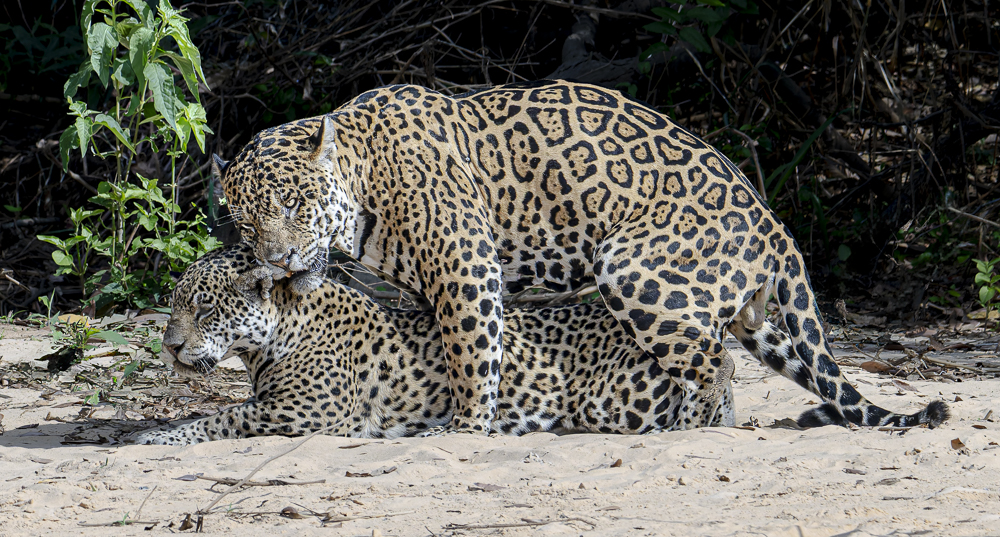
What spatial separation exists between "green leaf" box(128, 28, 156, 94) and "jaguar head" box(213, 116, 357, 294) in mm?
1717

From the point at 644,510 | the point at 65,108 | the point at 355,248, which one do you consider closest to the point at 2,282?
the point at 65,108

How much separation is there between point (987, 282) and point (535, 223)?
3928 millimetres

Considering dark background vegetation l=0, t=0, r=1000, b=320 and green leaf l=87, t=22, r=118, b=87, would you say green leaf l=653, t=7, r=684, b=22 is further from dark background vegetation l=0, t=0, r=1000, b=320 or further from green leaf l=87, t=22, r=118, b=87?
green leaf l=87, t=22, r=118, b=87

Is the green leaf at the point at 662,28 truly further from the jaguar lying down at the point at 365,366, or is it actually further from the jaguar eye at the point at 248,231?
the jaguar eye at the point at 248,231

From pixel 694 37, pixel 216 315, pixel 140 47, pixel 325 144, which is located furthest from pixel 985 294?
pixel 140 47

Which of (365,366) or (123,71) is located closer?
(365,366)

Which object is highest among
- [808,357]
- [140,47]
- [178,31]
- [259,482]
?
[178,31]

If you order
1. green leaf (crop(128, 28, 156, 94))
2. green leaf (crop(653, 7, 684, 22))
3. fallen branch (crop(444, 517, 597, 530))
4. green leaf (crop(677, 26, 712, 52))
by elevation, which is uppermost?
green leaf (crop(653, 7, 684, 22))

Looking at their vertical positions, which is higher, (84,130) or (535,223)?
(84,130)

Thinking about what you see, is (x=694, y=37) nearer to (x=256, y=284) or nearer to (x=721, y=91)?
(x=721, y=91)

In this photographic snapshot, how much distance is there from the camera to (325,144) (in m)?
5.14

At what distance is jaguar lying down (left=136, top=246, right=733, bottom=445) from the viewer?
5164mm

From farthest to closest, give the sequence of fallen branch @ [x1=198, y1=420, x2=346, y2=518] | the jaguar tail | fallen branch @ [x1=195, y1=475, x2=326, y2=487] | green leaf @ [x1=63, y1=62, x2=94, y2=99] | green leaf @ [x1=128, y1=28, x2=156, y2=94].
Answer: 1. green leaf @ [x1=63, y1=62, x2=94, y2=99]
2. green leaf @ [x1=128, y1=28, x2=156, y2=94]
3. the jaguar tail
4. fallen branch @ [x1=195, y1=475, x2=326, y2=487]
5. fallen branch @ [x1=198, y1=420, x2=346, y2=518]

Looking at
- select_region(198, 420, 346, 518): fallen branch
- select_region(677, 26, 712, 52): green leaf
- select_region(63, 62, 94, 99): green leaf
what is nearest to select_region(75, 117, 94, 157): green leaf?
select_region(63, 62, 94, 99): green leaf
